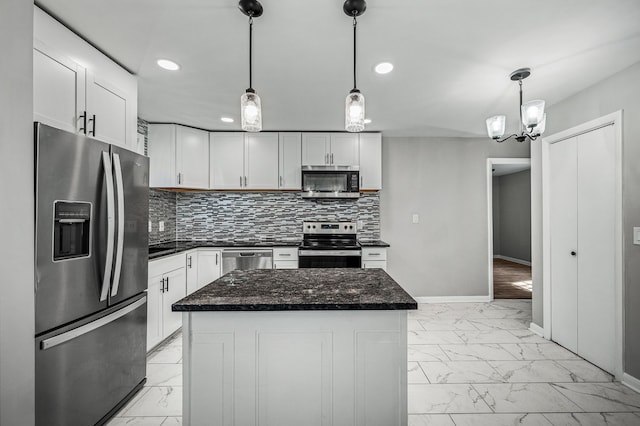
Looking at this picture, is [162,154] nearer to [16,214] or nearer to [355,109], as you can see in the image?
[16,214]

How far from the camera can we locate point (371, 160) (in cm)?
391

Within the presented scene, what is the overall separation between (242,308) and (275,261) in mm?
2365

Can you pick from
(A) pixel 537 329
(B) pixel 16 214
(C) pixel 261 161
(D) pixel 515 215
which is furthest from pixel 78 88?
(D) pixel 515 215

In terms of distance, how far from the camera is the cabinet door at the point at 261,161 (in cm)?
388

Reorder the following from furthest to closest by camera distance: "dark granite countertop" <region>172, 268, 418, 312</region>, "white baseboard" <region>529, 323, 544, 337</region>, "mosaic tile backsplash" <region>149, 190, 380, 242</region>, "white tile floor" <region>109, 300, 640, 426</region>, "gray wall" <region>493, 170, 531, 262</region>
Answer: "gray wall" <region>493, 170, 531, 262</region> < "mosaic tile backsplash" <region>149, 190, 380, 242</region> < "white baseboard" <region>529, 323, 544, 337</region> < "white tile floor" <region>109, 300, 640, 426</region> < "dark granite countertop" <region>172, 268, 418, 312</region>

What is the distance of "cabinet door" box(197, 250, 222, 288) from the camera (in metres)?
3.49

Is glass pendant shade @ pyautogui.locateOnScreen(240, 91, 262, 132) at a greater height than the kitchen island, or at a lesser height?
greater

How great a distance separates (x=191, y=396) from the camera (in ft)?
4.27

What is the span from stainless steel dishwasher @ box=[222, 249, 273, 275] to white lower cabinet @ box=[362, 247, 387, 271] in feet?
3.76

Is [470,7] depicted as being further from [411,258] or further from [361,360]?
[411,258]

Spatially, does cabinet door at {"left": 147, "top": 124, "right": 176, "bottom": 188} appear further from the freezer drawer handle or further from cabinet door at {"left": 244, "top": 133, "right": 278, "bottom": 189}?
the freezer drawer handle

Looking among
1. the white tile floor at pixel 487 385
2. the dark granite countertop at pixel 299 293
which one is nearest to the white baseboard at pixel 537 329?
the white tile floor at pixel 487 385

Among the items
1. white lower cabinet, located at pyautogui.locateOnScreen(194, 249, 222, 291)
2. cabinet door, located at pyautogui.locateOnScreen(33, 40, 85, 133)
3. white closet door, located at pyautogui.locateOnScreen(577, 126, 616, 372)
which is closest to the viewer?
cabinet door, located at pyautogui.locateOnScreen(33, 40, 85, 133)

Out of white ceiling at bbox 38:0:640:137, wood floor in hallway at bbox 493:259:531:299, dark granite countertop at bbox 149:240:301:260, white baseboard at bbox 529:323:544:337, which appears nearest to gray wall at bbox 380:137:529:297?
wood floor in hallway at bbox 493:259:531:299
